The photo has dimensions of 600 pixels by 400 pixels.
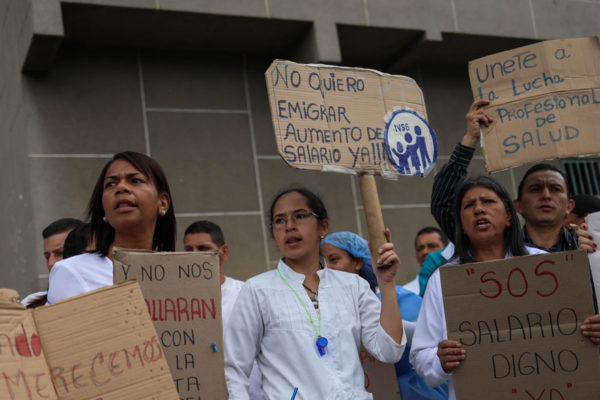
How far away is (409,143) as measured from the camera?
335cm

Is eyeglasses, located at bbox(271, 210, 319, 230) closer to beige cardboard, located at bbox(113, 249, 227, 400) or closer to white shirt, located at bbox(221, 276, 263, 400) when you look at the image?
white shirt, located at bbox(221, 276, 263, 400)

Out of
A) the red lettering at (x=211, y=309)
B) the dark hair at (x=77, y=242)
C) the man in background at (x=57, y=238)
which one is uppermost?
the man in background at (x=57, y=238)

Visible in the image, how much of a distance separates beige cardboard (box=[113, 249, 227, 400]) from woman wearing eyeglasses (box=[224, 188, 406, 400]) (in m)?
0.27

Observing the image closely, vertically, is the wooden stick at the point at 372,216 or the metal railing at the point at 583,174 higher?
the metal railing at the point at 583,174

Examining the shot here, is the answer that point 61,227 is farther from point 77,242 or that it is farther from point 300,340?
point 300,340

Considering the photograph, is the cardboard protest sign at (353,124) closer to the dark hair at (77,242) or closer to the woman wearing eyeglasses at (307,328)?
the woman wearing eyeglasses at (307,328)

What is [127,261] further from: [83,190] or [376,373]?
[83,190]

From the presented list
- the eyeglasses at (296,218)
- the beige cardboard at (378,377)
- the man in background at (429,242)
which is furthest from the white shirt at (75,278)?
the man in background at (429,242)

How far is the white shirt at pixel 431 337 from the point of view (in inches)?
111

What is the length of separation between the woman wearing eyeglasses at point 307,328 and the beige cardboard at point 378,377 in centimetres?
23

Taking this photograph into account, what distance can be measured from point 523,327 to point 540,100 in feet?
4.29

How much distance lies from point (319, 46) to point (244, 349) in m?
4.55

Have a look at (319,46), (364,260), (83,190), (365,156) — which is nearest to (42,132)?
(83,190)

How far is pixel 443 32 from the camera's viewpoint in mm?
7480
